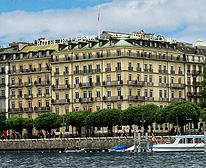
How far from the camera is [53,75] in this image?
18038 centimetres

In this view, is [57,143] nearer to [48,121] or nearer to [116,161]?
[48,121]

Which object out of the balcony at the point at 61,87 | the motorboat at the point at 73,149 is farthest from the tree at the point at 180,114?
the balcony at the point at 61,87

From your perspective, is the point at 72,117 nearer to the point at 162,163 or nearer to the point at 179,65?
the point at 179,65

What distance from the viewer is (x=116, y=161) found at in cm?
12044

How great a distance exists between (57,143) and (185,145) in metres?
29.2

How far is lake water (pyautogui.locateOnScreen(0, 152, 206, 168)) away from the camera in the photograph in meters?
113

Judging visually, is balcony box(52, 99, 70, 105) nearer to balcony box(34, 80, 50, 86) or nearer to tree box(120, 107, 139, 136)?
balcony box(34, 80, 50, 86)

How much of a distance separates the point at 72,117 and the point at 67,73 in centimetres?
1664

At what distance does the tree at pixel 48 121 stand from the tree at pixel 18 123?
281 inches

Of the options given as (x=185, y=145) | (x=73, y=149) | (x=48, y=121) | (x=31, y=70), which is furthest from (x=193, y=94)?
(x=185, y=145)

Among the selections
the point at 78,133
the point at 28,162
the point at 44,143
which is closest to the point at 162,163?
the point at 28,162

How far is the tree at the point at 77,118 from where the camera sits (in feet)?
538

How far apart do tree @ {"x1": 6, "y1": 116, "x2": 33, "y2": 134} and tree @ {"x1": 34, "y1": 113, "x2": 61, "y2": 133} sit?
713 cm

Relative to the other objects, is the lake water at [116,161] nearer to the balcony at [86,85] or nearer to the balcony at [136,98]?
the balcony at [136,98]
